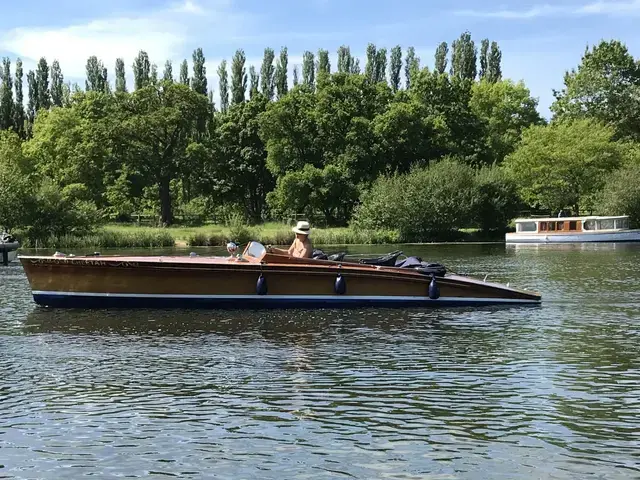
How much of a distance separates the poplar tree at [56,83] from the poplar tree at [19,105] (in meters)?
4.14

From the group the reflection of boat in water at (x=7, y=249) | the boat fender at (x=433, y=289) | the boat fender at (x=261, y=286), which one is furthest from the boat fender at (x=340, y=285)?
the reflection of boat in water at (x=7, y=249)

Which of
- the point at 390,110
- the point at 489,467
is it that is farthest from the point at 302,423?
the point at 390,110

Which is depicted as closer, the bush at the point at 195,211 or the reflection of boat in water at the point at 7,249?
the reflection of boat in water at the point at 7,249

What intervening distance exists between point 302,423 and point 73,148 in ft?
250

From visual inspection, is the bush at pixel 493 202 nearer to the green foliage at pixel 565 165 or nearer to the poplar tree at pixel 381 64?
the green foliage at pixel 565 165

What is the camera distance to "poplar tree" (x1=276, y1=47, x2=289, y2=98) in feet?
335

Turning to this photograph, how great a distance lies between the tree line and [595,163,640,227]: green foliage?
0.32 meters

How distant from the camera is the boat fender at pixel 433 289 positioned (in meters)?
20.0

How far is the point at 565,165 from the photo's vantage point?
68.9 m

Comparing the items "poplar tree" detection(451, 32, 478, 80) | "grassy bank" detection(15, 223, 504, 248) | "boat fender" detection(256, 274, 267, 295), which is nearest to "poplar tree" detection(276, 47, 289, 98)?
"poplar tree" detection(451, 32, 478, 80)

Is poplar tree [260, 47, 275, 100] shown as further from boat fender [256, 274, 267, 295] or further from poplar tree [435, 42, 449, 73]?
boat fender [256, 274, 267, 295]

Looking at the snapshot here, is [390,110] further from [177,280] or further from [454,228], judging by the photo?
[177,280]

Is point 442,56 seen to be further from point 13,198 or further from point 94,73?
point 13,198

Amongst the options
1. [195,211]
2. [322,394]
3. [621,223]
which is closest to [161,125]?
[195,211]
